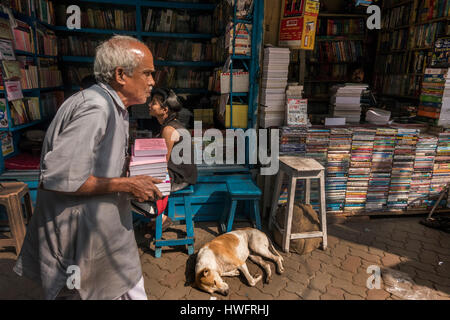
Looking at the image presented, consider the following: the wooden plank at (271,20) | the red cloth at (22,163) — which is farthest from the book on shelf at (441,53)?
the red cloth at (22,163)

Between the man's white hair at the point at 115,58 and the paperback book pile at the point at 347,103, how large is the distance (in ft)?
11.1

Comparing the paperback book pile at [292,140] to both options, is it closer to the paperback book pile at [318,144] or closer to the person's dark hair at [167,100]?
the paperback book pile at [318,144]

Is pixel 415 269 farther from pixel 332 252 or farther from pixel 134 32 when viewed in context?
pixel 134 32

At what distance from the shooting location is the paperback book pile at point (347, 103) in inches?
163

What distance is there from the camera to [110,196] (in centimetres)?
150

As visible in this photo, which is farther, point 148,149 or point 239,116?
point 239,116

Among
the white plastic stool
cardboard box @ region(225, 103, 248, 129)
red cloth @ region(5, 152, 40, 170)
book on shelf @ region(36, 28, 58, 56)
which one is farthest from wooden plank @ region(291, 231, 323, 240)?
book on shelf @ region(36, 28, 58, 56)

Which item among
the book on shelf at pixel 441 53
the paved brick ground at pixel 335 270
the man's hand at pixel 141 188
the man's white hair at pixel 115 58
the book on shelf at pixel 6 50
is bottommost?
the paved brick ground at pixel 335 270

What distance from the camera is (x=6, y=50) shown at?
11.0ft

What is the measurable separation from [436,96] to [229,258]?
346 centimetres

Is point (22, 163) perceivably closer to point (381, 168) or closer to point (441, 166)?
point (381, 168)

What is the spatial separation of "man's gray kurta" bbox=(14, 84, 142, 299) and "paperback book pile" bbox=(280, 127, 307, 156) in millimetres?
2520

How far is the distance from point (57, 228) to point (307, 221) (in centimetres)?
271

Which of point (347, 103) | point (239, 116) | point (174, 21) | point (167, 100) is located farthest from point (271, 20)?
point (174, 21)
